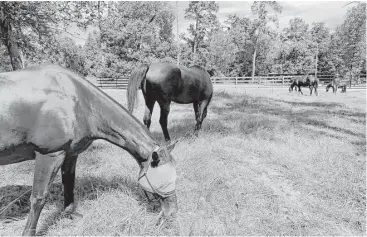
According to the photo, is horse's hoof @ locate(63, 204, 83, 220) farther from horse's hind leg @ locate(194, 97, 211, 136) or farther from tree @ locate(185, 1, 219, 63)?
tree @ locate(185, 1, 219, 63)

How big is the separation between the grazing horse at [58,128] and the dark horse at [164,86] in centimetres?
255

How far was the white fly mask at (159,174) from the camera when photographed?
2.69 metres

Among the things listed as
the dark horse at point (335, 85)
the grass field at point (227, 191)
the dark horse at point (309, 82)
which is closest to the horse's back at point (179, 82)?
the grass field at point (227, 191)

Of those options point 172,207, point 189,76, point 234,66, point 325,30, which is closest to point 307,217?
point 172,207

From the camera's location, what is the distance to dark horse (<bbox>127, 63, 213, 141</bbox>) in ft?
18.0

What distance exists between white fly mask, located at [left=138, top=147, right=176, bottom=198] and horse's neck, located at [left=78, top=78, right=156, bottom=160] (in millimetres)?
120

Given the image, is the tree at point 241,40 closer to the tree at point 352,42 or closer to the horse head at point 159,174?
the tree at point 352,42

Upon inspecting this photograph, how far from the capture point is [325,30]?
51.3 meters

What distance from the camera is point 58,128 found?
7.95 ft

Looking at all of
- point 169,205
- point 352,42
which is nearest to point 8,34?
point 169,205

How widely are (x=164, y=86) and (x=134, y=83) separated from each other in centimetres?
67

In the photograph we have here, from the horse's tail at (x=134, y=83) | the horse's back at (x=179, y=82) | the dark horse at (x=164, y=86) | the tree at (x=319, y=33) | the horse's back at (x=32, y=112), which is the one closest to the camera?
the horse's back at (x=32, y=112)

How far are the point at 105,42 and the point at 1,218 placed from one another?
28349 mm

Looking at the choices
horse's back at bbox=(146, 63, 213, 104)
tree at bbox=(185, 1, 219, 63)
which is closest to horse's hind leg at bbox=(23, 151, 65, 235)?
horse's back at bbox=(146, 63, 213, 104)
